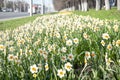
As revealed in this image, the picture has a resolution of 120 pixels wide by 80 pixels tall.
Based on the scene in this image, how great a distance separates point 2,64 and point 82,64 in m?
1.10

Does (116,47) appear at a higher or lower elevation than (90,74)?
higher

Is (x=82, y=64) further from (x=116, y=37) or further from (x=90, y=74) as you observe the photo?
(x=116, y=37)

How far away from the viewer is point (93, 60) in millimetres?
3518

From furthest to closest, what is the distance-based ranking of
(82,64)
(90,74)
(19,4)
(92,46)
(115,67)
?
1. (19,4)
2. (92,46)
3. (82,64)
4. (90,74)
5. (115,67)

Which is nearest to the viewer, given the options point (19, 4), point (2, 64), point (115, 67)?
point (115, 67)

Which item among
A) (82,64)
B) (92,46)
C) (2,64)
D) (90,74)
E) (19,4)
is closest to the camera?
(90,74)

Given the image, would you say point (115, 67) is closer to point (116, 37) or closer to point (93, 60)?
point (93, 60)

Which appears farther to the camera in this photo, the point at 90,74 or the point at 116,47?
the point at 116,47

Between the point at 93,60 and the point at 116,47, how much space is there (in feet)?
1.59

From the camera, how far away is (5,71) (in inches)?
132

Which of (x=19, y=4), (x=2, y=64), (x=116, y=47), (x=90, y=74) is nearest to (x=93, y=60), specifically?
(x=90, y=74)

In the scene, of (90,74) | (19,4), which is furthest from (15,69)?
(19,4)

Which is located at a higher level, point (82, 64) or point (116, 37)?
point (116, 37)

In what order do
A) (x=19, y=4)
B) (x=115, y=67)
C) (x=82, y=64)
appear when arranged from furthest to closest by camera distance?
(x=19, y=4) < (x=82, y=64) < (x=115, y=67)
